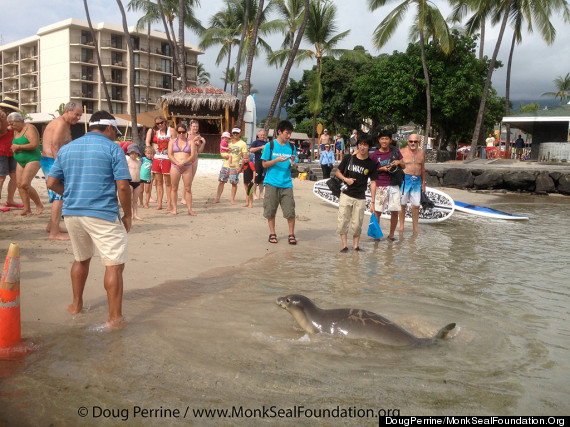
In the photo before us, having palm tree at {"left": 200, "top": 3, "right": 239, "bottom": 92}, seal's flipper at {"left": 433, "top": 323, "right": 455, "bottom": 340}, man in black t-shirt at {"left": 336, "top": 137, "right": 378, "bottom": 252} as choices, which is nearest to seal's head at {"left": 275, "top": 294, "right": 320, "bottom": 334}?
seal's flipper at {"left": 433, "top": 323, "right": 455, "bottom": 340}

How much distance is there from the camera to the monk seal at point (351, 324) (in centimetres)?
354

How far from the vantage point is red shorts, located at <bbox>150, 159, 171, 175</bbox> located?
30.1 feet

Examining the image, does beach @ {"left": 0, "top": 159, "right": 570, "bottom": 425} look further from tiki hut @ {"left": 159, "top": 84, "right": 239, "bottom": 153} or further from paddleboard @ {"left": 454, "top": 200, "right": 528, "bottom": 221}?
tiki hut @ {"left": 159, "top": 84, "right": 239, "bottom": 153}

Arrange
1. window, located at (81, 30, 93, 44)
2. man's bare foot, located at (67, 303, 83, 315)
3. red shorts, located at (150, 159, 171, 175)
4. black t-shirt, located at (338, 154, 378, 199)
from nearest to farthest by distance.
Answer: man's bare foot, located at (67, 303, 83, 315)
black t-shirt, located at (338, 154, 378, 199)
red shorts, located at (150, 159, 171, 175)
window, located at (81, 30, 93, 44)

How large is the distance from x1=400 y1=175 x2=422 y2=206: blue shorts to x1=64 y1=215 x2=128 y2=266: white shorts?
6.12 metres

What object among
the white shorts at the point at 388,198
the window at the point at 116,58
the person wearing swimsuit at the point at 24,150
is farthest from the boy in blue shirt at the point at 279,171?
the window at the point at 116,58

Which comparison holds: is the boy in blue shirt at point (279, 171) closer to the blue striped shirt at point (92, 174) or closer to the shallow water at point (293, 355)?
the shallow water at point (293, 355)

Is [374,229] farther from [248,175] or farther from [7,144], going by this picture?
[7,144]

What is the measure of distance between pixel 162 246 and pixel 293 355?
12.0 ft

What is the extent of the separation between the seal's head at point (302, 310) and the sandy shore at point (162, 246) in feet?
4.95

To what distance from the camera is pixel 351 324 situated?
3.61 meters

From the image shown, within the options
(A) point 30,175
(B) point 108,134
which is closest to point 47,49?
(A) point 30,175

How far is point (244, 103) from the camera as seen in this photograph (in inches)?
925

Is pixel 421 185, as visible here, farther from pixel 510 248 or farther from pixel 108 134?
pixel 108 134
